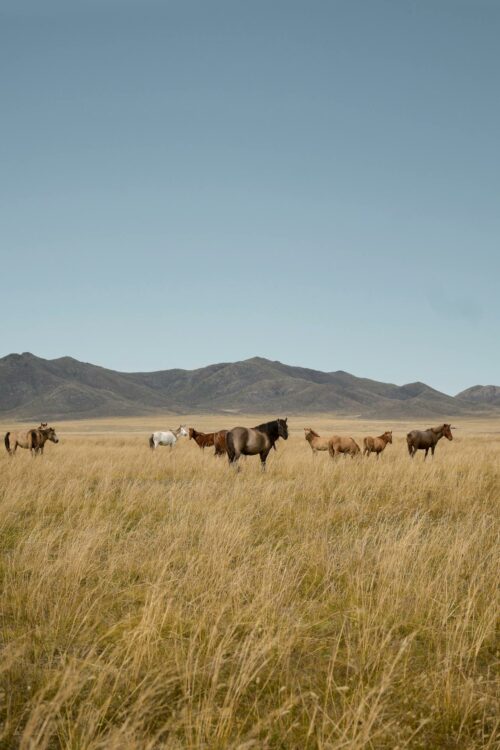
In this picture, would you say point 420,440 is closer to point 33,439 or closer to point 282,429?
Result: point 282,429

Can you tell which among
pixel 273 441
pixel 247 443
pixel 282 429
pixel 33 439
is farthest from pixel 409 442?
pixel 33 439

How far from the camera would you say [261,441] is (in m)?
16.0

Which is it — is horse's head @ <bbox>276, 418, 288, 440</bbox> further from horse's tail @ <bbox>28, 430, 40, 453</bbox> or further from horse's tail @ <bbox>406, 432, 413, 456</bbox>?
horse's tail @ <bbox>28, 430, 40, 453</bbox>

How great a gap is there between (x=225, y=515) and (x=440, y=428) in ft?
56.8

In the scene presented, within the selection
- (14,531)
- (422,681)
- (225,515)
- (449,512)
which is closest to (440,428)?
(449,512)

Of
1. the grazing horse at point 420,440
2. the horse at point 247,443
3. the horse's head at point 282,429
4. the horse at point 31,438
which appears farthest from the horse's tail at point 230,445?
the grazing horse at point 420,440

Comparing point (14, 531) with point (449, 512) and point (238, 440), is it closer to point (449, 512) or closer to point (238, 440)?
point (449, 512)

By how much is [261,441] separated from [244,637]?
12.4 meters

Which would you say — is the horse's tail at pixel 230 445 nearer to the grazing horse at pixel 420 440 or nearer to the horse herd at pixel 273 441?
the horse herd at pixel 273 441

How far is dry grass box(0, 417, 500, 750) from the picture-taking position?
2.64 metres

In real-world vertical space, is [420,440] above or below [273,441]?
below

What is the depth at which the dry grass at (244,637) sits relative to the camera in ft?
8.67

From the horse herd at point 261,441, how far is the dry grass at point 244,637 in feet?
25.2

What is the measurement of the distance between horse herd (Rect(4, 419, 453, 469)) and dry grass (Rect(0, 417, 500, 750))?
7670 millimetres
